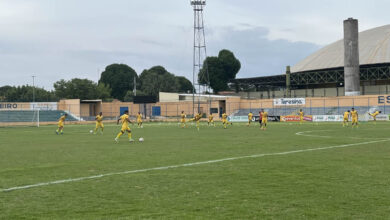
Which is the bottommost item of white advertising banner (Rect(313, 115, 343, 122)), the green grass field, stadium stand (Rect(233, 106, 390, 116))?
the green grass field

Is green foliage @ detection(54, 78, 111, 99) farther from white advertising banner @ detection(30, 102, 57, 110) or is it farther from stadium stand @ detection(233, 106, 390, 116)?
stadium stand @ detection(233, 106, 390, 116)

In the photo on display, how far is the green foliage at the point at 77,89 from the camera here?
10625 centimetres

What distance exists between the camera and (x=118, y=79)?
5162 inches

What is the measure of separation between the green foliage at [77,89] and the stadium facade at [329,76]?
121 feet

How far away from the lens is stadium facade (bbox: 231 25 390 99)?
80.6 metres

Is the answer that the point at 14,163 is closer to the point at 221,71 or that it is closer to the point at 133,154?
the point at 133,154

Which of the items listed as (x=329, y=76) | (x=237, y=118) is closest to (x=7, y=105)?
(x=237, y=118)

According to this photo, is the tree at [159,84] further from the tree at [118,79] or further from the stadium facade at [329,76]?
the stadium facade at [329,76]

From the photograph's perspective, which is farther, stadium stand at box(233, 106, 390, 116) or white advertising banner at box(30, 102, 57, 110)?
white advertising banner at box(30, 102, 57, 110)

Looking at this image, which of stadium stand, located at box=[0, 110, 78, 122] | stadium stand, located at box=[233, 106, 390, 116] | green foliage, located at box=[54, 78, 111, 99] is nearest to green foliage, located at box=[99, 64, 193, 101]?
green foliage, located at box=[54, 78, 111, 99]

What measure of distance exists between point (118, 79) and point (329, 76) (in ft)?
229

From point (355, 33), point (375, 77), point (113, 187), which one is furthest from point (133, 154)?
point (375, 77)

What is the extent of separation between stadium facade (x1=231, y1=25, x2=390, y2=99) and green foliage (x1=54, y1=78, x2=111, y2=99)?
1452 inches

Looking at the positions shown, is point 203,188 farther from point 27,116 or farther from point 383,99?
point 27,116
